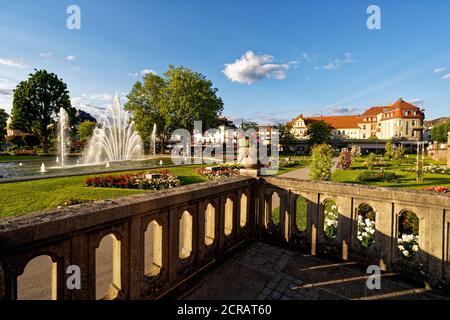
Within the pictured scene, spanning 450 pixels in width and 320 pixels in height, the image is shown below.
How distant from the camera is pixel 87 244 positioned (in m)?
2.31

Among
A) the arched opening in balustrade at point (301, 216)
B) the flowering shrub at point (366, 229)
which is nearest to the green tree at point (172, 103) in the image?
the arched opening in balustrade at point (301, 216)

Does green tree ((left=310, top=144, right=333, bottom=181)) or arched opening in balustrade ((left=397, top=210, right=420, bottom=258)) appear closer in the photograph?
arched opening in balustrade ((left=397, top=210, right=420, bottom=258))

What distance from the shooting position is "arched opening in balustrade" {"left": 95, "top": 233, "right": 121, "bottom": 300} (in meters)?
2.64

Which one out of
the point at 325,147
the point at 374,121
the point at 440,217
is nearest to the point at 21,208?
the point at 440,217

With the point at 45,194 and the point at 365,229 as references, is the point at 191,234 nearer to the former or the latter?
the point at 365,229

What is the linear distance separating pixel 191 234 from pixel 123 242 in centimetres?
119

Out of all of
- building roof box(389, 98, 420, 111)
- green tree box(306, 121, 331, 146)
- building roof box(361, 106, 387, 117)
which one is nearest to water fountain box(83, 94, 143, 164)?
green tree box(306, 121, 331, 146)

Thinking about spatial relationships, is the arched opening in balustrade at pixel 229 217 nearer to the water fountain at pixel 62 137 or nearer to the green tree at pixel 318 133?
the water fountain at pixel 62 137

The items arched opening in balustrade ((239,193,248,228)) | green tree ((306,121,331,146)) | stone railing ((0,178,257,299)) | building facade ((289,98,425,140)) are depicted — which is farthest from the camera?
building facade ((289,98,425,140))

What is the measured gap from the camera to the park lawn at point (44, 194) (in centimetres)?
944

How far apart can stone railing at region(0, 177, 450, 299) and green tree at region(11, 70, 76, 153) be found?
49.9 metres

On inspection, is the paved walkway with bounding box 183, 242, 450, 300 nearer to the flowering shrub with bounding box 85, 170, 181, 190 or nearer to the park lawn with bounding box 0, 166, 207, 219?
the park lawn with bounding box 0, 166, 207, 219

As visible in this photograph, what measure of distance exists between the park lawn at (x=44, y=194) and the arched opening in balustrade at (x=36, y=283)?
4.33 metres
